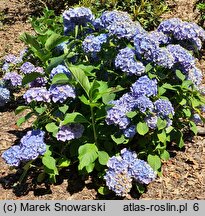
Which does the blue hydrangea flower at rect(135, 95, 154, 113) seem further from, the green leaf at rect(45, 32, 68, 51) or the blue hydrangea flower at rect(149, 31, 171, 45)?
the green leaf at rect(45, 32, 68, 51)

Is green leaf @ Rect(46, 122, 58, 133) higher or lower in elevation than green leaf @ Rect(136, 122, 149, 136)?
lower

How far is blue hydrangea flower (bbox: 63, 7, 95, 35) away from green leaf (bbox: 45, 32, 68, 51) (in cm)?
19

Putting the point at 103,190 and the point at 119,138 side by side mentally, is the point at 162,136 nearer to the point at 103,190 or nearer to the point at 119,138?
the point at 119,138

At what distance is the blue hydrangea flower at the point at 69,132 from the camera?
3295mm

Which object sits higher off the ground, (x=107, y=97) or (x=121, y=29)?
(x=121, y=29)

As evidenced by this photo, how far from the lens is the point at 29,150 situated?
322 centimetres

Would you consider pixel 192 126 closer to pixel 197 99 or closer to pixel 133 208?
pixel 197 99

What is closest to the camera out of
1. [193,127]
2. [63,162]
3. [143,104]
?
[143,104]

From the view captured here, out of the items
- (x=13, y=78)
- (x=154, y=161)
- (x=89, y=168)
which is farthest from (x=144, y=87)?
(x=13, y=78)

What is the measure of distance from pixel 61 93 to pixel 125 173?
72 centimetres

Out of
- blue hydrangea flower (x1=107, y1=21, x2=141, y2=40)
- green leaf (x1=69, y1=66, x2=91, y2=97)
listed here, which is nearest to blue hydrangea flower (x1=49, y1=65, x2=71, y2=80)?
green leaf (x1=69, y1=66, x2=91, y2=97)

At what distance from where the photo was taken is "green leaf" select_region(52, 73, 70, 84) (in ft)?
10.6

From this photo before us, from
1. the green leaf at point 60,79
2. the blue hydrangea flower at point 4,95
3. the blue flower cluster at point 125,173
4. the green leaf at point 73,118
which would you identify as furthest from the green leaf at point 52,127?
the blue hydrangea flower at point 4,95

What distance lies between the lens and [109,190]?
11.4 feet
